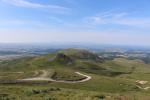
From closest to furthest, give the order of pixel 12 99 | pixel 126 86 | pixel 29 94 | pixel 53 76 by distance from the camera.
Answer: pixel 12 99 → pixel 29 94 → pixel 126 86 → pixel 53 76

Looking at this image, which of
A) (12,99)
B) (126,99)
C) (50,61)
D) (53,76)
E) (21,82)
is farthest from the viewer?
(50,61)

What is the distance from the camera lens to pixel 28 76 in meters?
110

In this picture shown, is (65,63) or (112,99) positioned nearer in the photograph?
(112,99)

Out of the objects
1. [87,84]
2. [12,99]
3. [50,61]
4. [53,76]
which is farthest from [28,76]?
[12,99]

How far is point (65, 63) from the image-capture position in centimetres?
17838

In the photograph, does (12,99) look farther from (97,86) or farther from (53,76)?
(53,76)

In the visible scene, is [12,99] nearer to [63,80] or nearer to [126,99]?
[126,99]

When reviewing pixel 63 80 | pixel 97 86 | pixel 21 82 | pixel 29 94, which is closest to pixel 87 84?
pixel 97 86

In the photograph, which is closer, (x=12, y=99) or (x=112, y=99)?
(x=112, y=99)

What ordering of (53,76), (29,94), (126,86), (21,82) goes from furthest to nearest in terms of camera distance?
(53,76), (126,86), (21,82), (29,94)

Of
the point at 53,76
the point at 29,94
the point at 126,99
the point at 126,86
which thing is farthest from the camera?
the point at 53,76

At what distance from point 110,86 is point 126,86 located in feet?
27.8

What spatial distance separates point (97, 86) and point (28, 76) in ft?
109

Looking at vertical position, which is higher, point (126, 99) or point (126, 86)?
point (126, 99)
